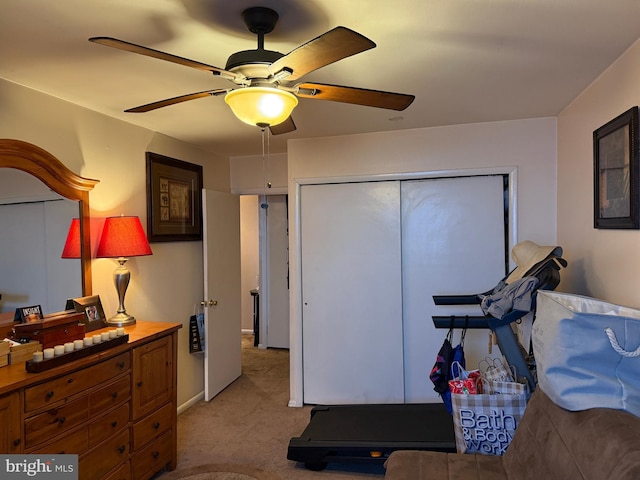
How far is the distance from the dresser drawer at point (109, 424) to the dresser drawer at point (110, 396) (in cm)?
4

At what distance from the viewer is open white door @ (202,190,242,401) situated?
12.9ft

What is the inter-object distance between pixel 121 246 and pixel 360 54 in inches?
74.2

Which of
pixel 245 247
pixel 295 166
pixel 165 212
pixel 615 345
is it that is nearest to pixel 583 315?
pixel 615 345

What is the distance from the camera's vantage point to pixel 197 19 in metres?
1.68

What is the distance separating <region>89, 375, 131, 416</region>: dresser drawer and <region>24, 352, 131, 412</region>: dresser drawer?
0.05m

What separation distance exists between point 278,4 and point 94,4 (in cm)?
66

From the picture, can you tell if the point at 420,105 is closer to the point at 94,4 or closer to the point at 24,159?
the point at 94,4

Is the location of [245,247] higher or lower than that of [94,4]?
lower

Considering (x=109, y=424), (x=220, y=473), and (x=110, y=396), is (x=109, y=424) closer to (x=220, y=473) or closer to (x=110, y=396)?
(x=110, y=396)

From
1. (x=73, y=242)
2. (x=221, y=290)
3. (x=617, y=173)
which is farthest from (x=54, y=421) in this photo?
(x=617, y=173)

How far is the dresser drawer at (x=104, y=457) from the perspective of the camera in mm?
2139

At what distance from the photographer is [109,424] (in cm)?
231

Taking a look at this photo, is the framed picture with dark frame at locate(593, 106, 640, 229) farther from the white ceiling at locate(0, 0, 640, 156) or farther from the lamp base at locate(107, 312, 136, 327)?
the lamp base at locate(107, 312, 136, 327)

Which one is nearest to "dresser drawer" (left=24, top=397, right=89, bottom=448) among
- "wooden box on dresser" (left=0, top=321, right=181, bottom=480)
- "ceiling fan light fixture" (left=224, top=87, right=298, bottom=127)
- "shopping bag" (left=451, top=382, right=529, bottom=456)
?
"wooden box on dresser" (left=0, top=321, right=181, bottom=480)
